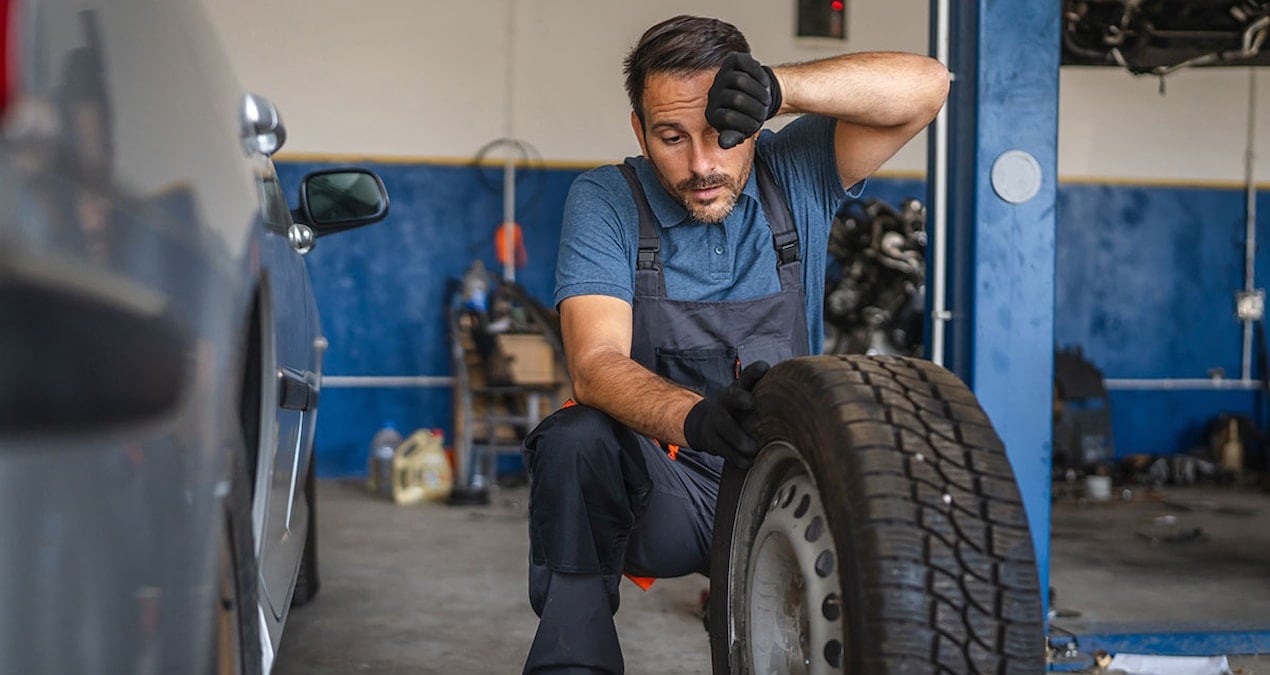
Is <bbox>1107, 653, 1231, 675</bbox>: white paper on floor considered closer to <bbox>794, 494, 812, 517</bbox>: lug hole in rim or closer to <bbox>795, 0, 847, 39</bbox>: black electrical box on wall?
<bbox>794, 494, 812, 517</bbox>: lug hole in rim

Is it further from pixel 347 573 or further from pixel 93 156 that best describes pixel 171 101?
pixel 347 573

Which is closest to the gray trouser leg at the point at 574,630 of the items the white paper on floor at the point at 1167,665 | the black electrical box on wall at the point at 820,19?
the white paper on floor at the point at 1167,665

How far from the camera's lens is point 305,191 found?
8.45 ft

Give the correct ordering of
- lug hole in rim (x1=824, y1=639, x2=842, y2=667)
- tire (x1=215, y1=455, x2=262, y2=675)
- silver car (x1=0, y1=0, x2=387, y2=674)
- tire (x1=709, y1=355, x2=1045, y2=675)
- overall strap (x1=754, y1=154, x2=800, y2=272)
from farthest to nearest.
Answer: overall strap (x1=754, y1=154, x2=800, y2=272)
lug hole in rim (x1=824, y1=639, x2=842, y2=667)
tire (x1=709, y1=355, x2=1045, y2=675)
tire (x1=215, y1=455, x2=262, y2=675)
silver car (x1=0, y1=0, x2=387, y2=674)

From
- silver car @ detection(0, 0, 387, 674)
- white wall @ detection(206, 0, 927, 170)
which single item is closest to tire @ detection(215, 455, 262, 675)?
silver car @ detection(0, 0, 387, 674)

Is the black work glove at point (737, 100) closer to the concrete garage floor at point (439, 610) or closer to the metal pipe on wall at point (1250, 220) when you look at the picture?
the concrete garage floor at point (439, 610)

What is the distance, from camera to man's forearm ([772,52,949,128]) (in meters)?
2.09

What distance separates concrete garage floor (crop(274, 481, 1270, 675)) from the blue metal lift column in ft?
2.19

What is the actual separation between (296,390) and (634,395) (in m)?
0.53

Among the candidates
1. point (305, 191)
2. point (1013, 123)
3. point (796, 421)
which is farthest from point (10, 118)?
point (1013, 123)

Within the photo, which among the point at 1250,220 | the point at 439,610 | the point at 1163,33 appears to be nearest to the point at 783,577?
the point at 439,610

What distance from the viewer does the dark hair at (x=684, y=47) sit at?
2.16 meters

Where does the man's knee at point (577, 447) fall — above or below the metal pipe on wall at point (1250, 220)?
below

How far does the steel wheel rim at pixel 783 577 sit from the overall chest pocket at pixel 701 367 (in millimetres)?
442
